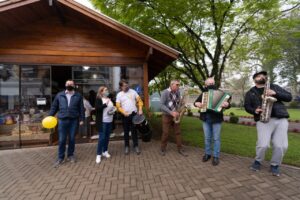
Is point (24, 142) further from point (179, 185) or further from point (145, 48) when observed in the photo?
point (179, 185)

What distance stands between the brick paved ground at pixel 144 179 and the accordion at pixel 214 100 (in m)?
1.27

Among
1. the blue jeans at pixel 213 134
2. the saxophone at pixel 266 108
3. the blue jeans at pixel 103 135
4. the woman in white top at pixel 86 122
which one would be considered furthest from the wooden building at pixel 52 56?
the saxophone at pixel 266 108

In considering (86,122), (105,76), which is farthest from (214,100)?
(86,122)

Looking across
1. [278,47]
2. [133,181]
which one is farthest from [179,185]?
[278,47]

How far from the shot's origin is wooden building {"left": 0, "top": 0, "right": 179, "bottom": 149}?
655cm

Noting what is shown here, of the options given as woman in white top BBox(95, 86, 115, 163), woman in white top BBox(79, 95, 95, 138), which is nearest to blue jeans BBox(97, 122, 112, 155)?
woman in white top BBox(95, 86, 115, 163)

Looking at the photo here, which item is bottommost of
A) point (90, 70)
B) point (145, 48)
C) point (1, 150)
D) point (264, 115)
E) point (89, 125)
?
point (1, 150)

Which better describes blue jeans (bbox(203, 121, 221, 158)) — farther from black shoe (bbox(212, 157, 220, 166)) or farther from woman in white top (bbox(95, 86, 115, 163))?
woman in white top (bbox(95, 86, 115, 163))

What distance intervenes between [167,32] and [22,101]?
6.57 metres

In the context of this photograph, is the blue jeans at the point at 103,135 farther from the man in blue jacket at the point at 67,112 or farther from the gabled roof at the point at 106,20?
the gabled roof at the point at 106,20

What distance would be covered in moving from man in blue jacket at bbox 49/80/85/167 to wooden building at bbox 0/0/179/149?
2454 mm

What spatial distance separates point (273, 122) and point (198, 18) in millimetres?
5767

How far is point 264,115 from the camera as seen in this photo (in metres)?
→ 3.89

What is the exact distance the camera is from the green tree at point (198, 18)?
7.72 meters
